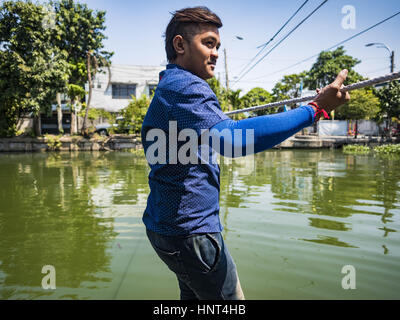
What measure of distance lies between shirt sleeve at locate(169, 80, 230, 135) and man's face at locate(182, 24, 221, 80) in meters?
0.16

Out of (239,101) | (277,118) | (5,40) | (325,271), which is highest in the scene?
(5,40)

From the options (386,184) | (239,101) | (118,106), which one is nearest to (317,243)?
(386,184)

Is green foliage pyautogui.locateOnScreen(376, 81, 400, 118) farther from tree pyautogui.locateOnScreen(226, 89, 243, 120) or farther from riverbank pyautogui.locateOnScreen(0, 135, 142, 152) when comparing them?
riverbank pyautogui.locateOnScreen(0, 135, 142, 152)

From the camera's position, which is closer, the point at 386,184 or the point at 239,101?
the point at 386,184

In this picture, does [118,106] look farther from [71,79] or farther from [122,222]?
[122,222]

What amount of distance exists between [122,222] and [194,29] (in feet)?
13.1

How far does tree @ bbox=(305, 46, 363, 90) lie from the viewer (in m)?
41.5

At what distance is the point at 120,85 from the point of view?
102ft

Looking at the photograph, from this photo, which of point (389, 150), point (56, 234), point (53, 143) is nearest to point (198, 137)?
point (56, 234)

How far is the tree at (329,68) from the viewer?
41500 mm

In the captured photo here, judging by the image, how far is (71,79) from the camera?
945 inches

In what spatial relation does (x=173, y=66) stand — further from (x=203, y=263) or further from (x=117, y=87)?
(x=117, y=87)

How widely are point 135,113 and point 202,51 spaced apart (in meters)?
21.9

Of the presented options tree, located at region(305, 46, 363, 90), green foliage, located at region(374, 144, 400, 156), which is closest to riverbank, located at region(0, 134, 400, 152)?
green foliage, located at region(374, 144, 400, 156)
